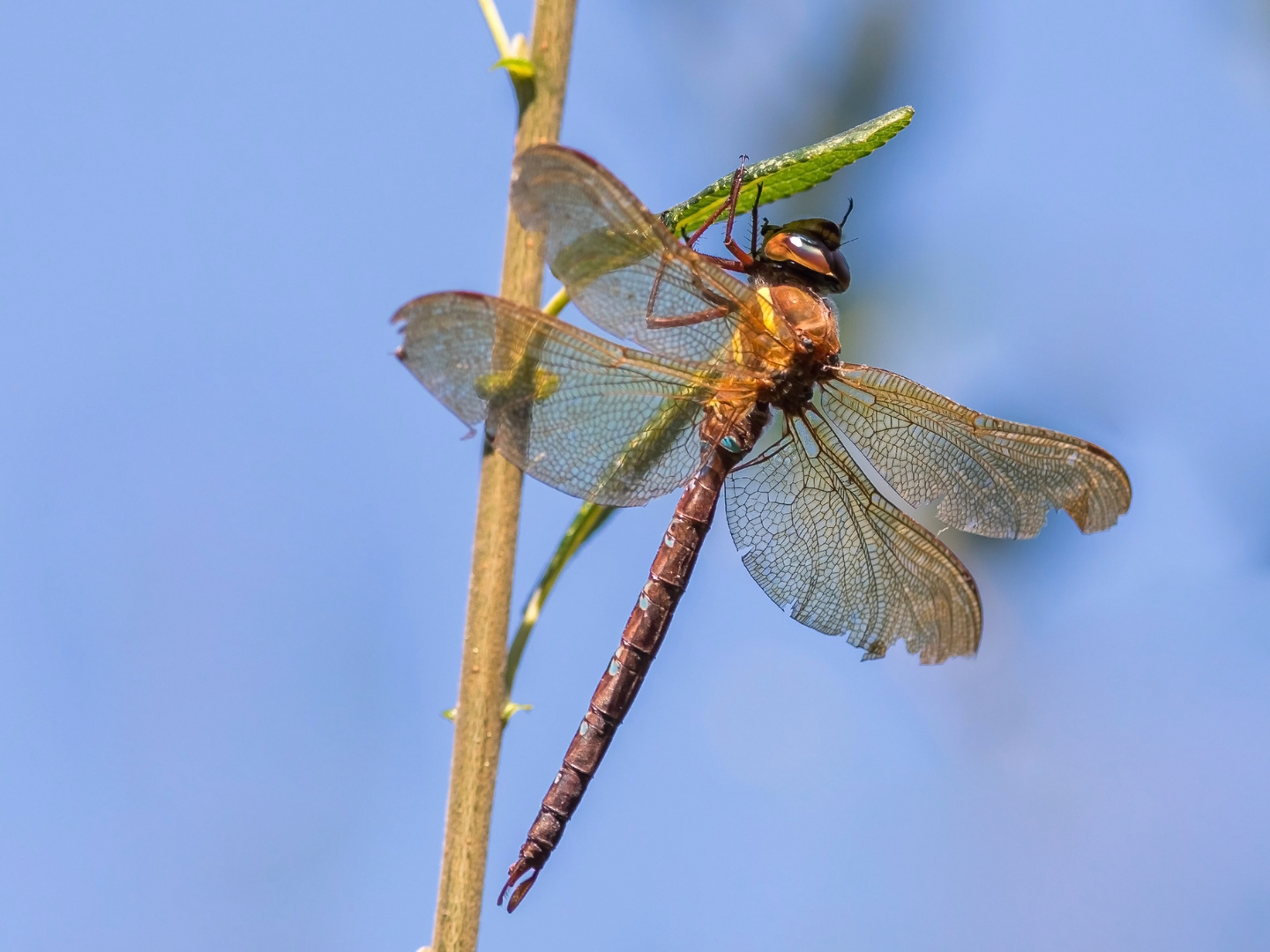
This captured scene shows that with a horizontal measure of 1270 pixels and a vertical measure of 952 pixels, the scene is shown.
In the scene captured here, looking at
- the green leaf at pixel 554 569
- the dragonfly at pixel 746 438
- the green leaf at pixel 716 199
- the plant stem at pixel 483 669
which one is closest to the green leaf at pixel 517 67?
the plant stem at pixel 483 669

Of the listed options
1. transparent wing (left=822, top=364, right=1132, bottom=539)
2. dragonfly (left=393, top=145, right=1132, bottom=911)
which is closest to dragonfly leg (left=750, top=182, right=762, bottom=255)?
dragonfly (left=393, top=145, right=1132, bottom=911)

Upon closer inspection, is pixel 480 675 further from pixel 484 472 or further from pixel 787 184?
pixel 787 184

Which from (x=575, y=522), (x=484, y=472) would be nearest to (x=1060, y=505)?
(x=575, y=522)

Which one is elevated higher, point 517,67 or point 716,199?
point 716,199

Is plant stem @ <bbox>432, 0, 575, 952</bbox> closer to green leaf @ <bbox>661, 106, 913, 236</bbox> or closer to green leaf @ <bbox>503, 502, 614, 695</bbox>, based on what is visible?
green leaf @ <bbox>503, 502, 614, 695</bbox>

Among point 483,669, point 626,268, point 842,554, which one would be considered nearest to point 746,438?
point 842,554

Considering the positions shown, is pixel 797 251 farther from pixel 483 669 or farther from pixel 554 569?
pixel 483 669
